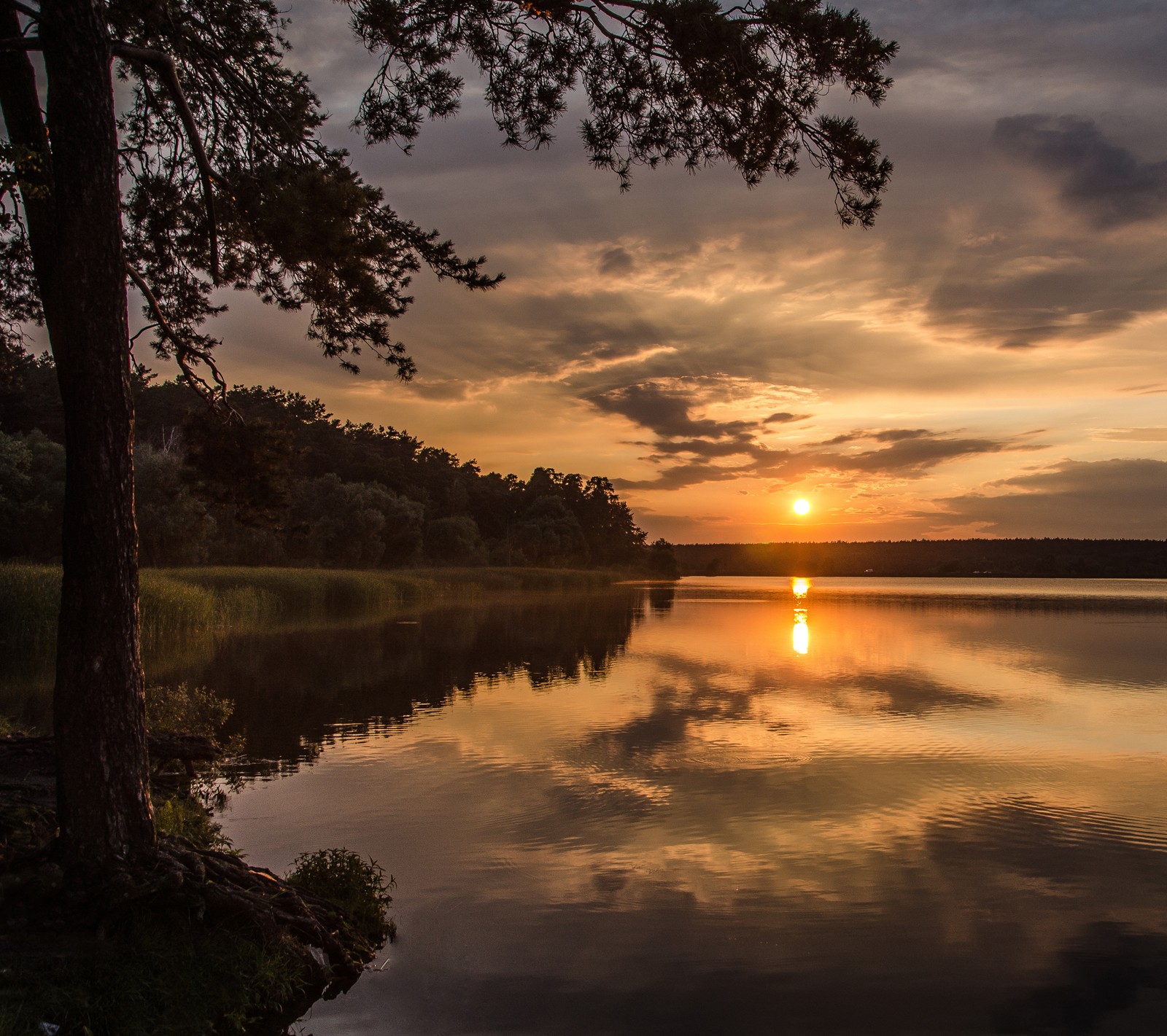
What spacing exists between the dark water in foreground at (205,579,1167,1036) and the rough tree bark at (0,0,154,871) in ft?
6.82

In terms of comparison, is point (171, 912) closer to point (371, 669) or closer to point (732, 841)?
point (732, 841)

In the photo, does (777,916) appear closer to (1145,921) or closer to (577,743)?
(1145,921)

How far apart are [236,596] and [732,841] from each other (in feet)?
105

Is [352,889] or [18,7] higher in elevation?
[18,7]

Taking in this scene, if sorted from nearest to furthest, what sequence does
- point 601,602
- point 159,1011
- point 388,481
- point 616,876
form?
1. point 159,1011
2. point 616,876
3. point 601,602
4. point 388,481

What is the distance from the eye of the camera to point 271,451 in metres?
11.0

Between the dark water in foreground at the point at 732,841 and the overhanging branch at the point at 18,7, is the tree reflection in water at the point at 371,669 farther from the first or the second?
the overhanging branch at the point at 18,7

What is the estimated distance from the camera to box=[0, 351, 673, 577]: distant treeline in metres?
11.0

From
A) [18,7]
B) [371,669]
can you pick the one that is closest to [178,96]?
[18,7]

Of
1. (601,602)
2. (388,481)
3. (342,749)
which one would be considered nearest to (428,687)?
(342,749)

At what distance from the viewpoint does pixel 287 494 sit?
1145cm

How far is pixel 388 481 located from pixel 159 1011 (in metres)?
91.4

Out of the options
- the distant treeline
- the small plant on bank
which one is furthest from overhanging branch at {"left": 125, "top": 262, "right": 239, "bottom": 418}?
the small plant on bank

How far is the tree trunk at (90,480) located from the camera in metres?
5.78
